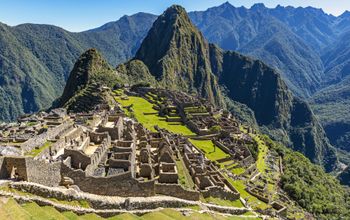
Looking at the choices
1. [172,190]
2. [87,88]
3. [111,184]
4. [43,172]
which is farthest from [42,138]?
[87,88]

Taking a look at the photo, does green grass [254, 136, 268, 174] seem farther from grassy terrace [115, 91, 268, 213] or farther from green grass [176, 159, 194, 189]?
green grass [176, 159, 194, 189]

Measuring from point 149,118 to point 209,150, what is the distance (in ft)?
90.3

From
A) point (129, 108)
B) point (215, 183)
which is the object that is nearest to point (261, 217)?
point (215, 183)

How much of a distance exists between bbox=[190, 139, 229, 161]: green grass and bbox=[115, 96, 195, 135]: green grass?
7.08 m


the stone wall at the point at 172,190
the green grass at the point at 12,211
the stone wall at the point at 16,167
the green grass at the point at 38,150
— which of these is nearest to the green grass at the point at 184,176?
the stone wall at the point at 172,190

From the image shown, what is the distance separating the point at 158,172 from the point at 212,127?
61517 mm

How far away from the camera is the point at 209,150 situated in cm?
8400

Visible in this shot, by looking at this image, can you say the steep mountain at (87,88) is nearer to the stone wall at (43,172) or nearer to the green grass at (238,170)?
the green grass at (238,170)

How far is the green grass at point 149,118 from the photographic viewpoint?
319 feet

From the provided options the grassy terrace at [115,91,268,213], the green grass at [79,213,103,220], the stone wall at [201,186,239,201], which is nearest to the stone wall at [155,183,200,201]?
the grassy terrace at [115,91,268,213]

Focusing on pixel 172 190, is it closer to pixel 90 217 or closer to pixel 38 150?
pixel 90 217

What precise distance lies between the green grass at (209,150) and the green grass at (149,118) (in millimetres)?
7076


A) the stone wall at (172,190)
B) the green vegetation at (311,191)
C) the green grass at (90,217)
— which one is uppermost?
the green grass at (90,217)

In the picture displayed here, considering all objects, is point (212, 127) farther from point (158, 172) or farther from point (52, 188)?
point (52, 188)
